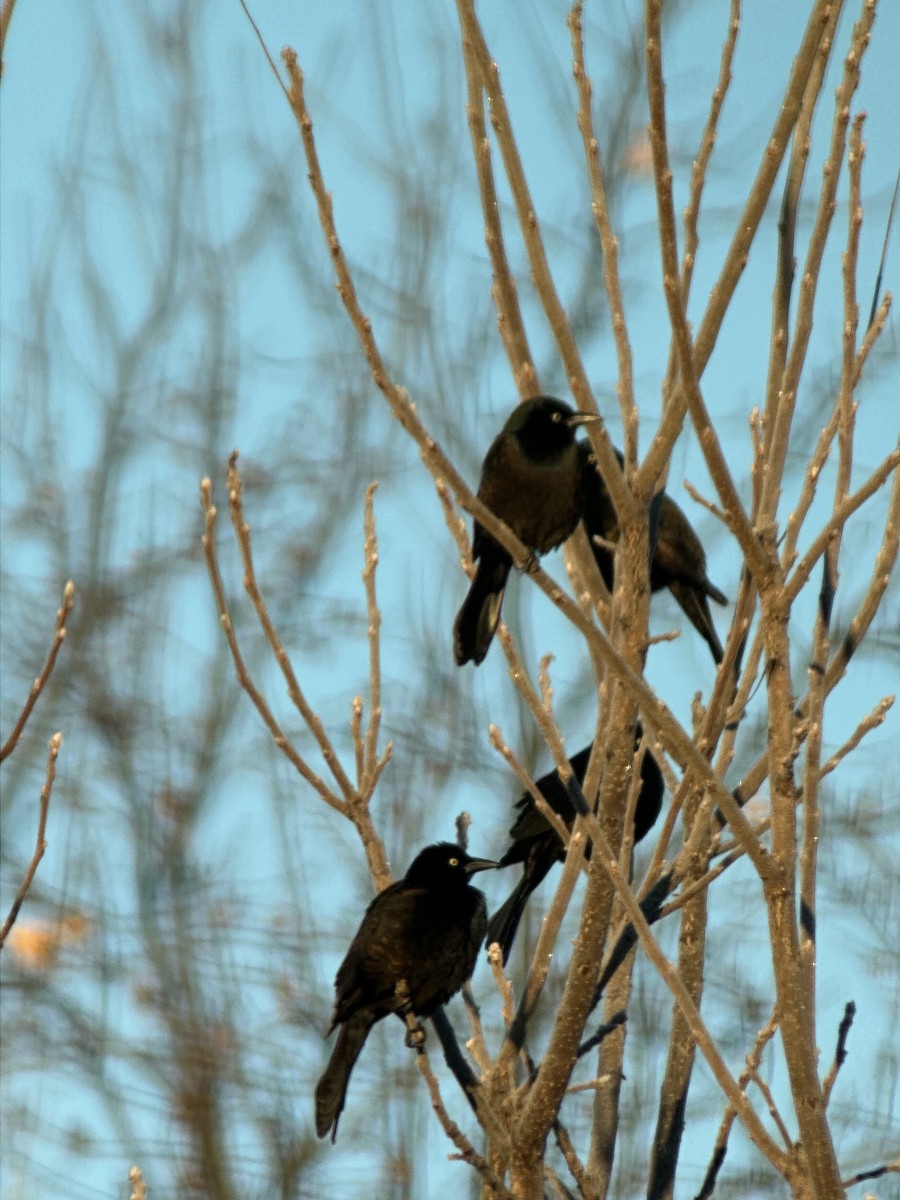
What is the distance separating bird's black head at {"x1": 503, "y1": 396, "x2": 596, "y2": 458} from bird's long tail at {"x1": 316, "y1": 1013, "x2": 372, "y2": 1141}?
5.85 feet

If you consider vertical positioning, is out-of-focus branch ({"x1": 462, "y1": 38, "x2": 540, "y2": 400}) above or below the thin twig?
above

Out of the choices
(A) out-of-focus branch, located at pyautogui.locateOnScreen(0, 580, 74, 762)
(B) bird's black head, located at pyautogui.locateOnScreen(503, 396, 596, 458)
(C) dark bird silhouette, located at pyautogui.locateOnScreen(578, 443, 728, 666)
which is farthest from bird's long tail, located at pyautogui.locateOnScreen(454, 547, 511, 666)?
(A) out-of-focus branch, located at pyautogui.locateOnScreen(0, 580, 74, 762)

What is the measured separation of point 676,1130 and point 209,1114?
7.06 metres

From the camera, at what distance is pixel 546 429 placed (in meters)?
4.99

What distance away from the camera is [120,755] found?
447 inches

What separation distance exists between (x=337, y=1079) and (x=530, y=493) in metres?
1.78

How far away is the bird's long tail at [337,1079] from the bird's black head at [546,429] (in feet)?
5.85

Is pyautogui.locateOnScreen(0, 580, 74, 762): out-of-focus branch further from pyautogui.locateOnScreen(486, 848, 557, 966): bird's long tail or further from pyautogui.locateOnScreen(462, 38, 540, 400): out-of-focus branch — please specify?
pyautogui.locateOnScreen(486, 848, 557, 966): bird's long tail

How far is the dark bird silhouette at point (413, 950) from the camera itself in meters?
4.65

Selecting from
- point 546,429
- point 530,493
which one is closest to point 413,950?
point 530,493

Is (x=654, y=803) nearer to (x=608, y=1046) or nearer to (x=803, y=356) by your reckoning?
(x=608, y=1046)

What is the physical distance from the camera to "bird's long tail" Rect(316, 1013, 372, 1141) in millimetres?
4391

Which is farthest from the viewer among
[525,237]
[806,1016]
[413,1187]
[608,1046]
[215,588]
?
[413,1187]

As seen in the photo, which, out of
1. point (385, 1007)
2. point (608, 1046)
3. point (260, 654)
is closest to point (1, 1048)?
point (260, 654)
